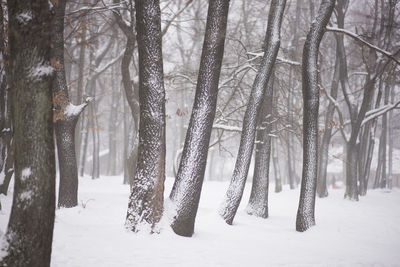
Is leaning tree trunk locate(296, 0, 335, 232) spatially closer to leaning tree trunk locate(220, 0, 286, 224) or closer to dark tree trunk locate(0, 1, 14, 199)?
leaning tree trunk locate(220, 0, 286, 224)

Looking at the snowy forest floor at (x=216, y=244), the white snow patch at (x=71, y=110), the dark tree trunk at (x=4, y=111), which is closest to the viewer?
the snowy forest floor at (x=216, y=244)

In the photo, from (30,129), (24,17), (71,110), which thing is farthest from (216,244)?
(71,110)

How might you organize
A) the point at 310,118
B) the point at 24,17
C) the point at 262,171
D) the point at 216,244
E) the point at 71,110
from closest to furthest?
the point at 24,17 < the point at 216,244 < the point at 310,118 < the point at 71,110 < the point at 262,171

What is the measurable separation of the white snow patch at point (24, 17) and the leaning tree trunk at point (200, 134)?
355cm

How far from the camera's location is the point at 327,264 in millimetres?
5227

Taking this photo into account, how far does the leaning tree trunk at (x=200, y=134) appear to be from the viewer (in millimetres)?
5965

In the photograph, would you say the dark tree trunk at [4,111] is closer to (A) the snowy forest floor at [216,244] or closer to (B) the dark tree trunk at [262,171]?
(A) the snowy forest floor at [216,244]

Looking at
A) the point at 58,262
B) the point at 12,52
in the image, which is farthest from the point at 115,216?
the point at 12,52

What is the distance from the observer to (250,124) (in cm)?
780

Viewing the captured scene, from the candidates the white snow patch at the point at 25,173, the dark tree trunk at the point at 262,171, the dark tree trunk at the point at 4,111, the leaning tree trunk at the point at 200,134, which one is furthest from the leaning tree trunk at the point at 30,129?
the dark tree trunk at the point at 262,171

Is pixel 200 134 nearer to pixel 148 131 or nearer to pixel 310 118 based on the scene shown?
pixel 148 131

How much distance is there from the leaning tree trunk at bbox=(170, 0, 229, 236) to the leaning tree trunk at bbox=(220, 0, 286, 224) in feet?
5.80

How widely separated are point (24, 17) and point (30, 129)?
1128mm

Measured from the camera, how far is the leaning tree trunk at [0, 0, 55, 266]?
3191 millimetres
